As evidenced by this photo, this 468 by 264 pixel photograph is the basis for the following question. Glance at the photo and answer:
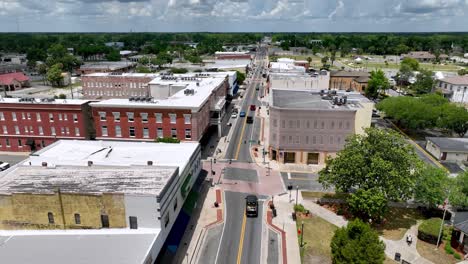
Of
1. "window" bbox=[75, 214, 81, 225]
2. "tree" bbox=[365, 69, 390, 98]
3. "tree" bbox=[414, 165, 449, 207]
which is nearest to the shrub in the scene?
"tree" bbox=[414, 165, 449, 207]

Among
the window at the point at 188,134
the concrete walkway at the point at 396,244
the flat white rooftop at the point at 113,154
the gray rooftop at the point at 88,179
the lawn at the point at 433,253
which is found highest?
the gray rooftop at the point at 88,179

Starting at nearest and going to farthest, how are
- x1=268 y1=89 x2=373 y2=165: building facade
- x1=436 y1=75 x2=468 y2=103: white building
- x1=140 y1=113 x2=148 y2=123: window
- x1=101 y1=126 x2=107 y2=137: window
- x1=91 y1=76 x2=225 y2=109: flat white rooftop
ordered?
x1=268 y1=89 x2=373 y2=165: building facade < x1=91 y1=76 x2=225 y2=109: flat white rooftop < x1=140 y1=113 x2=148 y2=123: window < x1=101 y1=126 x2=107 y2=137: window < x1=436 y1=75 x2=468 y2=103: white building

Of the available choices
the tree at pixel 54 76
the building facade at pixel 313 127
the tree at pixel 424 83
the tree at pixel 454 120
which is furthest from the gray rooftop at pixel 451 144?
the tree at pixel 54 76

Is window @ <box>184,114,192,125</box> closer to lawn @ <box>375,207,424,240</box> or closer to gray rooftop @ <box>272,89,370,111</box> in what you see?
gray rooftop @ <box>272,89,370,111</box>

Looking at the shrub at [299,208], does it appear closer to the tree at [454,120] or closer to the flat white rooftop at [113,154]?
the flat white rooftop at [113,154]

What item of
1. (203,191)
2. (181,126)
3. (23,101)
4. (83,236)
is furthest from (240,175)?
(23,101)

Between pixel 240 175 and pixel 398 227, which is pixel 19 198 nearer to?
pixel 240 175

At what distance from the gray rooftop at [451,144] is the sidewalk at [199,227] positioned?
49.4 meters

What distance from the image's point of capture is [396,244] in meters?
42.1

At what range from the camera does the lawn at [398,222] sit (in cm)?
4436

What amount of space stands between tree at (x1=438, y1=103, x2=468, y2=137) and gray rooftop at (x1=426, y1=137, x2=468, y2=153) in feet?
27.1

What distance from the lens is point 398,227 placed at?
1810 inches

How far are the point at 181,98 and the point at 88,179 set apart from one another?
3787 cm

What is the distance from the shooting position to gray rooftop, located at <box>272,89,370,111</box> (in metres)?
67.5
